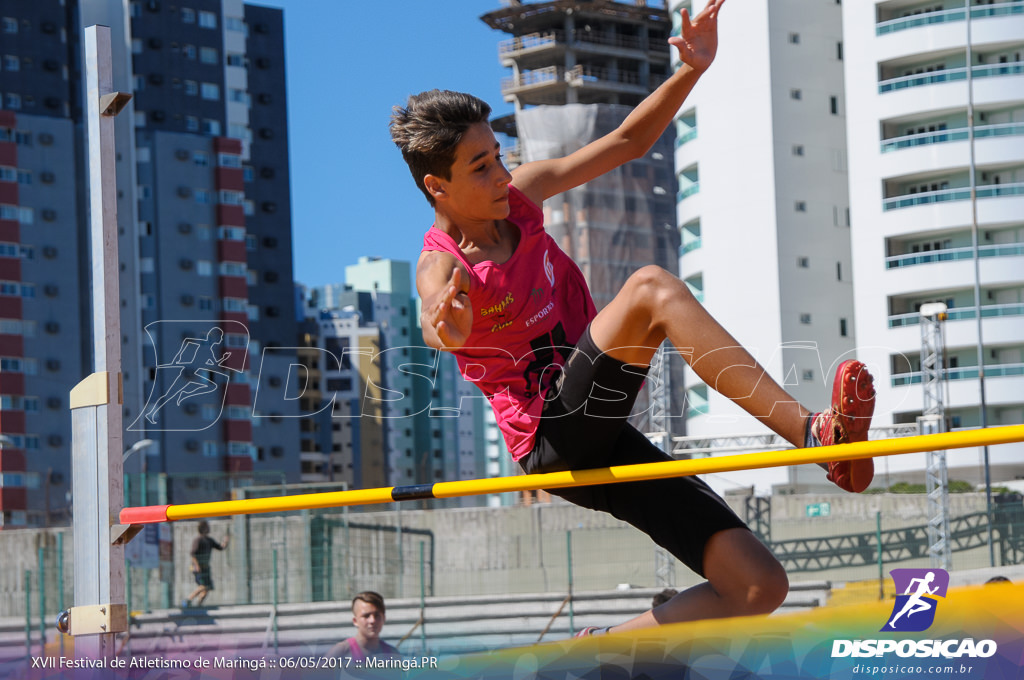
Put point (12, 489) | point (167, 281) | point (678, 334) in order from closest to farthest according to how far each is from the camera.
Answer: point (678, 334), point (12, 489), point (167, 281)

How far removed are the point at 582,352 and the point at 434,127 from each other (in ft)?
2.42

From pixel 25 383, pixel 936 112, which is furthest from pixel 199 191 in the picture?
pixel 936 112

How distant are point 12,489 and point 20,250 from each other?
34.4 feet

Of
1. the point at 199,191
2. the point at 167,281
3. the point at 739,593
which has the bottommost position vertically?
the point at 739,593

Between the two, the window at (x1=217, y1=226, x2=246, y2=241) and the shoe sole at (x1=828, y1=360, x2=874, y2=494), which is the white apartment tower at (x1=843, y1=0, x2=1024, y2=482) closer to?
the window at (x1=217, y1=226, x2=246, y2=241)

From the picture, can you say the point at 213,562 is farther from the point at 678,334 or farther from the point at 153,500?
the point at 678,334

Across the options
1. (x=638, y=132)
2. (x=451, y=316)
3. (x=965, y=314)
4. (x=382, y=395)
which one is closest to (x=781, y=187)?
(x=965, y=314)

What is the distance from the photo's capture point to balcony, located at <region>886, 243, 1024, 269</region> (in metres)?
31.3

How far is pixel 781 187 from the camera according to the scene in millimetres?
34906

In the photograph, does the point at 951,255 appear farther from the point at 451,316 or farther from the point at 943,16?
the point at 451,316

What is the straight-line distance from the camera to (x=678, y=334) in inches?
115

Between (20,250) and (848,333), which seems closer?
(848,333)

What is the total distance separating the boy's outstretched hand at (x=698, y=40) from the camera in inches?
139

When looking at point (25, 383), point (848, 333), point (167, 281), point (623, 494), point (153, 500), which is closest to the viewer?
point (623, 494)
